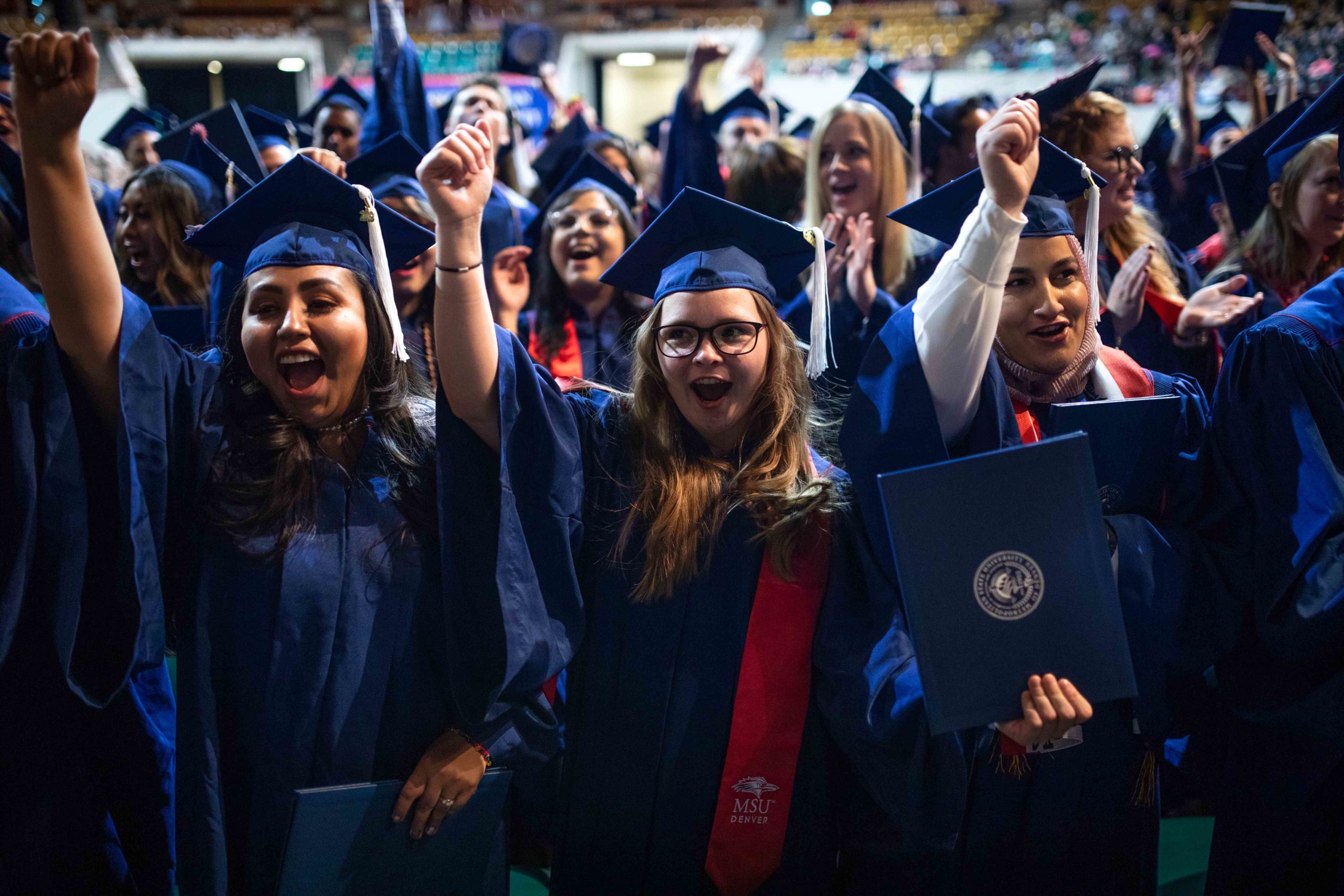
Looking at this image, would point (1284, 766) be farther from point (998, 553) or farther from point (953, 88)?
point (953, 88)

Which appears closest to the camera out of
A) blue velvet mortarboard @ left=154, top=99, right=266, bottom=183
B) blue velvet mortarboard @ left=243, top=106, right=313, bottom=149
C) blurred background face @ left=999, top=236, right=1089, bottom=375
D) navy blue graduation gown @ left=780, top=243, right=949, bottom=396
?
blurred background face @ left=999, top=236, right=1089, bottom=375

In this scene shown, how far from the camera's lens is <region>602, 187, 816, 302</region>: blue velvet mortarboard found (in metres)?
2.06

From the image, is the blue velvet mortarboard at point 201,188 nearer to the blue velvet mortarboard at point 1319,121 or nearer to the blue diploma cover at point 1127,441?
the blue diploma cover at point 1127,441

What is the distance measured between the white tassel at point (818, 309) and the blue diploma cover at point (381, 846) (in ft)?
3.53

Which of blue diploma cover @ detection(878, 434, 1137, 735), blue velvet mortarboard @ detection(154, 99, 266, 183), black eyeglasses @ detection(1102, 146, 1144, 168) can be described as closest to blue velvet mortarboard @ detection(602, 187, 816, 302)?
blue diploma cover @ detection(878, 434, 1137, 735)

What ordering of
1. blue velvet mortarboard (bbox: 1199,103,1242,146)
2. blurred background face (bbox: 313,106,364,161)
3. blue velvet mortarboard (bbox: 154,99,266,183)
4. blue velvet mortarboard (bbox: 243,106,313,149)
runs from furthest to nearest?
blue velvet mortarboard (bbox: 1199,103,1242,146), blurred background face (bbox: 313,106,364,161), blue velvet mortarboard (bbox: 243,106,313,149), blue velvet mortarboard (bbox: 154,99,266,183)

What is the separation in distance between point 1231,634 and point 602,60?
23406mm

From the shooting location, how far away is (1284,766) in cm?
202

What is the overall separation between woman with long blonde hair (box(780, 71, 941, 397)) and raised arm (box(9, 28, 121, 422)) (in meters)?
2.15

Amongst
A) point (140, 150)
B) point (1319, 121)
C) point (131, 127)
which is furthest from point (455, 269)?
point (131, 127)

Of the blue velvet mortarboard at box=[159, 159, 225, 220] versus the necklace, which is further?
the blue velvet mortarboard at box=[159, 159, 225, 220]

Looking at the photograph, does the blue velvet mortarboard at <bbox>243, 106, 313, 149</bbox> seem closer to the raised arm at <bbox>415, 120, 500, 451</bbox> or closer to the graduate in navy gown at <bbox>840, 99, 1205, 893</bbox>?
the raised arm at <bbox>415, 120, 500, 451</bbox>

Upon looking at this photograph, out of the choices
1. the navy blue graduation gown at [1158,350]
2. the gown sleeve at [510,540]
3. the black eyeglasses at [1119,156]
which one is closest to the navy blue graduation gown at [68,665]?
the gown sleeve at [510,540]

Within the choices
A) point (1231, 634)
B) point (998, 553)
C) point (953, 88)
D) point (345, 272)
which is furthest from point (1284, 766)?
point (953, 88)
